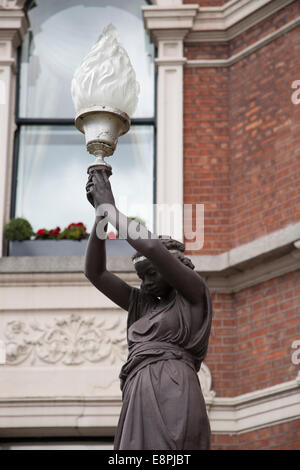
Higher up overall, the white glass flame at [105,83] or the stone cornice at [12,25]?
the stone cornice at [12,25]

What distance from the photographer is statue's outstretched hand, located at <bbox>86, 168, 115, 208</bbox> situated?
16.7 feet

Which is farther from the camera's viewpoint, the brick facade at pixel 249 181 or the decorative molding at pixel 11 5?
the decorative molding at pixel 11 5

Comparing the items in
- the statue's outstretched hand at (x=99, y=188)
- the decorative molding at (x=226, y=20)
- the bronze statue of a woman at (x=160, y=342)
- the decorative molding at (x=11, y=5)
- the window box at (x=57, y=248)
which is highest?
the decorative molding at (x=11, y=5)

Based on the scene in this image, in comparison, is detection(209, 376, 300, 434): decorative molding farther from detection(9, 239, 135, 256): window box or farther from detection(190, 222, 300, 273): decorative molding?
detection(9, 239, 135, 256): window box

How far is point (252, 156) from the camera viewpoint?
34.2ft

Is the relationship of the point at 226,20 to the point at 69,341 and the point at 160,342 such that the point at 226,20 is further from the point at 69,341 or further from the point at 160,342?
the point at 160,342

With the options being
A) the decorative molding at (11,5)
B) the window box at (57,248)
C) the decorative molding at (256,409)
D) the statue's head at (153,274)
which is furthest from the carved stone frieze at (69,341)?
the statue's head at (153,274)

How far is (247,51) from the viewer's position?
10.8 metres

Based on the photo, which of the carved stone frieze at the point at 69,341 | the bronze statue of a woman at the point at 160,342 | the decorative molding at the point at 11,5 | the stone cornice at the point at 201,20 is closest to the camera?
the bronze statue of a woman at the point at 160,342

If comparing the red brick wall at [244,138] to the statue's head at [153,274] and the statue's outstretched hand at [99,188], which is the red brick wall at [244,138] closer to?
the statue's head at [153,274]

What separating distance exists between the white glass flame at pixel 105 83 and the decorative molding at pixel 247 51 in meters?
5.58

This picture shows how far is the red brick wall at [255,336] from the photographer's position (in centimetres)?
947
